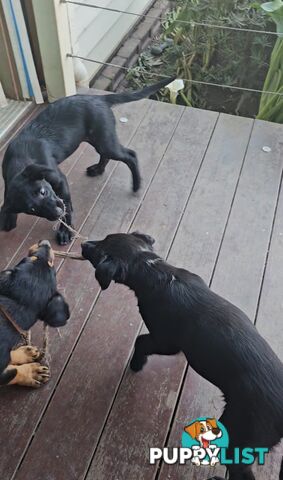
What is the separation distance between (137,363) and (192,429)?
34 centimetres

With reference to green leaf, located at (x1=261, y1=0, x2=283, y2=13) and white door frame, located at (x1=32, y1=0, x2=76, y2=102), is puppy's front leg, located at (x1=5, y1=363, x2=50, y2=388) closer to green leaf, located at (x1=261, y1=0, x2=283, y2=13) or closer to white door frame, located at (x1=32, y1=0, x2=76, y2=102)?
white door frame, located at (x1=32, y1=0, x2=76, y2=102)

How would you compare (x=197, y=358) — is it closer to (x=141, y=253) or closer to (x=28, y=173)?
(x=141, y=253)

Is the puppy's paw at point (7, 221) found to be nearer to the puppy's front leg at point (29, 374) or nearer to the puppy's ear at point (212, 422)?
the puppy's front leg at point (29, 374)

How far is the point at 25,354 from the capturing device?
194 cm

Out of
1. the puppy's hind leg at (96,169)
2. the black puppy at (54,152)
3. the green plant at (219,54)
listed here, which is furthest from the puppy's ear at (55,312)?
the green plant at (219,54)

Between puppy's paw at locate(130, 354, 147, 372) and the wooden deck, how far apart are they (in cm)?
3

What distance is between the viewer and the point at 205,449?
165 centimetres

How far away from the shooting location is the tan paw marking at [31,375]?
6.03ft

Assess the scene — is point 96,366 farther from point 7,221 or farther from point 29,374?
point 7,221

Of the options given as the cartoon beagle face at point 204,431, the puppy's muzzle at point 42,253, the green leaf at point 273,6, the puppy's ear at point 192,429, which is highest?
the green leaf at point 273,6

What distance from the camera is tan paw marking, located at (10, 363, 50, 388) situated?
6.03 feet

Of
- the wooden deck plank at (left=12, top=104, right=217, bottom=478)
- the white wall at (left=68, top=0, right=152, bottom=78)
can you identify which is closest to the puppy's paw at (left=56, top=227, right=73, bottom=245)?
the wooden deck plank at (left=12, top=104, right=217, bottom=478)

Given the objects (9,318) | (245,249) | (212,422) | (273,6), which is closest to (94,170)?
(245,249)

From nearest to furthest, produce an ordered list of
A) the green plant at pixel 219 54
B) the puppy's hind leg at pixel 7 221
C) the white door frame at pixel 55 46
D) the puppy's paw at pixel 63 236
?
the puppy's hind leg at pixel 7 221 < the puppy's paw at pixel 63 236 < the white door frame at pixel 55 46 < the green plant at pixel 219 54
